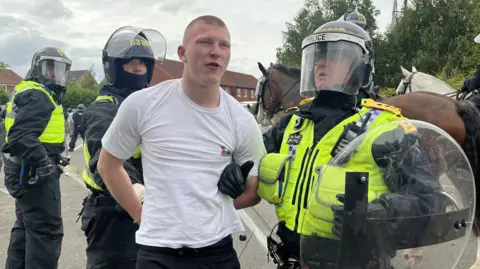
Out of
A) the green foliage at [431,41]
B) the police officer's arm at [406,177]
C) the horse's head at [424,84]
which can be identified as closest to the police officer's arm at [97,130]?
the police officer's arm at [406,177]

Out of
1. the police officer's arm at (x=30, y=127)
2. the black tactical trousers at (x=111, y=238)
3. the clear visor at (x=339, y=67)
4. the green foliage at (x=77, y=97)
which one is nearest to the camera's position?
the clear visor at (x=339, y=67)

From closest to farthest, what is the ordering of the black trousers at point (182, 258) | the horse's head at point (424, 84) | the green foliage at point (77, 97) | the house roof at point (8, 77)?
the black trousers at point (182, 258), the horse's head at point (424, 84), the green foliage at point (77, 97), the house roof at point (8, 77)

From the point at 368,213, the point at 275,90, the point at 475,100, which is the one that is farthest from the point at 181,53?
the point at 275,90

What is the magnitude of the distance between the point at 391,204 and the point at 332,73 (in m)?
0.96

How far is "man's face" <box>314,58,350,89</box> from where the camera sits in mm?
2434

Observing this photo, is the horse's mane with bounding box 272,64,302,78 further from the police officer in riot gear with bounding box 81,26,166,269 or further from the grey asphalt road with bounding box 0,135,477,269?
the police officer in riot gear with bounding box 81,26,166,269

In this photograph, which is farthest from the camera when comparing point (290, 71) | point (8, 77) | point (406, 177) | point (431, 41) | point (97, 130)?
point (8, 77)

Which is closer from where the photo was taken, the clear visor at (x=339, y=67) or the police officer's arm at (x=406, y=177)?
the police officer's arm at (x=406, y=177)

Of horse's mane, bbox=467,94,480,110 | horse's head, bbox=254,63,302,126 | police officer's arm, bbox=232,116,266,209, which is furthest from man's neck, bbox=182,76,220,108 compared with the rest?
horse's head, bbox=254,63,302,126

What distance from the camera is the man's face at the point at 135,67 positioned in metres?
3.20

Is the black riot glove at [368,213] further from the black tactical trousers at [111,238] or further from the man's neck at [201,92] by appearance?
the black tactical trousers at [111,238]

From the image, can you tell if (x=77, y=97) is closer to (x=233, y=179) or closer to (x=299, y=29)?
(x=299, y=29)

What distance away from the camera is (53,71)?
15.0 feet

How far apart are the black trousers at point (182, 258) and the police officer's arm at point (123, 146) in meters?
0.27
